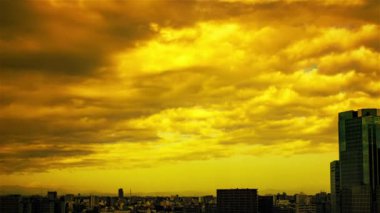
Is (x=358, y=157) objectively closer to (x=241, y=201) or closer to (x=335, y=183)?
(x=335, y=183)

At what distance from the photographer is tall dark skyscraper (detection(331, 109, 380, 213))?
144875 millimetres

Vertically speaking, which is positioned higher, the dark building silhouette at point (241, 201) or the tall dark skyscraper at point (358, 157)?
the tall dark skyscraper at point (358, 157)

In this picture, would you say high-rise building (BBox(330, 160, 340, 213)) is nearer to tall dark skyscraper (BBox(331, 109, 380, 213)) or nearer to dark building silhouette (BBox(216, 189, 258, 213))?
tall dark skyscraper (BBox(331, 109, 380, 213))

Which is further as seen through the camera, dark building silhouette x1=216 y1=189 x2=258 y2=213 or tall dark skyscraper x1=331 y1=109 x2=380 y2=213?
dark building silhouette x1=216 y1=189 x2=258 y2=213

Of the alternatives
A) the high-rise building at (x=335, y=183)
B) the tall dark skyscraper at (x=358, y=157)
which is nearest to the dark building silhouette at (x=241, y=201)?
the high-rise building at (x=335, y=183)

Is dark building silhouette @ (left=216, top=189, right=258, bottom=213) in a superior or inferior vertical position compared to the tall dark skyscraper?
inferior

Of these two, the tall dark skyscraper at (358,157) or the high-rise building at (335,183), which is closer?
the tall dark skyscraper at (358,157)

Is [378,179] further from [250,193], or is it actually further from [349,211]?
[250,193]

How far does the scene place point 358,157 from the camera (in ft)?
491

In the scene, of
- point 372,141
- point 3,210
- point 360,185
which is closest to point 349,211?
point 360,185

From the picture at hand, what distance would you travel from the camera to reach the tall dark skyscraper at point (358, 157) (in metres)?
145

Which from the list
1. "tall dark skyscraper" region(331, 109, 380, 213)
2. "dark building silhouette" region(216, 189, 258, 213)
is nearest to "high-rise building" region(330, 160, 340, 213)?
"tall dark skyscraper" region(331, 109, 380, 213)

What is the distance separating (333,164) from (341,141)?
17.1 metres

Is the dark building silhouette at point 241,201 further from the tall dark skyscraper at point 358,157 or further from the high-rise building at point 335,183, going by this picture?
the tall dark skyscraper at point 358,157
